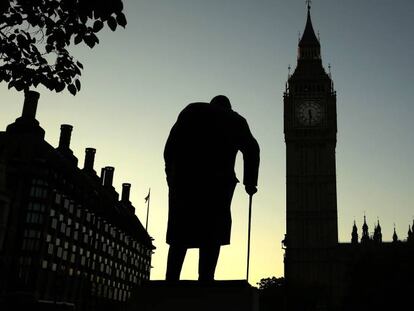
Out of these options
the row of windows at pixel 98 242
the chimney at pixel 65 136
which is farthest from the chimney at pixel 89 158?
the row of windows at pixel 98 242

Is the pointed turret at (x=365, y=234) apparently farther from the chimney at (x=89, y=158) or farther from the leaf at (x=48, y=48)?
the leaf at (x=48, y=48)

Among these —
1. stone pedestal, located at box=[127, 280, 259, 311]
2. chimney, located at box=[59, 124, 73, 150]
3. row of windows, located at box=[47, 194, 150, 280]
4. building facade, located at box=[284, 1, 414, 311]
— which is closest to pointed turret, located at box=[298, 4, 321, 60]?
building facade, located at box=[284, 1, 414, 311]

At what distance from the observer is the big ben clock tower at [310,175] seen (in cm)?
9888

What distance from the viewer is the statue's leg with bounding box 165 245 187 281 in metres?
8.00

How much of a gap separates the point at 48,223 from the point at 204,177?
63.0 meters

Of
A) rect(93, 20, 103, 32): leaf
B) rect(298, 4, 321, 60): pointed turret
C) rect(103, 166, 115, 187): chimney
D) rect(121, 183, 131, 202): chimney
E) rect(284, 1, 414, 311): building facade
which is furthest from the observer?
rect(121, 183, 131, 202): chimney

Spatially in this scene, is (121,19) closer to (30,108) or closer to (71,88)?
(71,88)

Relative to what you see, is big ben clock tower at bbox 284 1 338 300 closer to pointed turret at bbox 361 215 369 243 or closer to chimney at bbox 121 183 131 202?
pointed turret at bbox 361 215 369 243

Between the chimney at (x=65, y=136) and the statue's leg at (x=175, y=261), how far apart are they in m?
76.1

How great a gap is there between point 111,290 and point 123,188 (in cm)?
2843

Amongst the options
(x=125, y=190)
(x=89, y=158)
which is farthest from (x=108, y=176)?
(x=125, y=190)

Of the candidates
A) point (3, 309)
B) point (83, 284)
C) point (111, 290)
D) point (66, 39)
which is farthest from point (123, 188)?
point (66, 39)

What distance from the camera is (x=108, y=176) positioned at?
10156 cm

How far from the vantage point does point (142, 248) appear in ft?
394
